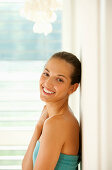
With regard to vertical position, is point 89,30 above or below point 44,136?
above

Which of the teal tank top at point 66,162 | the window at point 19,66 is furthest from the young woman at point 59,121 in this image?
the window at point 19,66

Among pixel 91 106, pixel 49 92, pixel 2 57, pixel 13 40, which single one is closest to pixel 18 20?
pixel 13 40

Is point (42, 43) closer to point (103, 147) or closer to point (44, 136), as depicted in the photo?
point (44, 136)

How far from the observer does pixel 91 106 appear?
0.76 m

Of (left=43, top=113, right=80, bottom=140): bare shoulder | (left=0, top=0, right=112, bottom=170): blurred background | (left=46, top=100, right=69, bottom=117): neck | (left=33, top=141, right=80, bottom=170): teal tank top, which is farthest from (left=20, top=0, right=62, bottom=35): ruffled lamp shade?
(left=33, top=141, right=80, bottom=170): teal tank top

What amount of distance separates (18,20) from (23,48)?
211 mm

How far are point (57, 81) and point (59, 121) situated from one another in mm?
172

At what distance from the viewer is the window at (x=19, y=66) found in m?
1.88

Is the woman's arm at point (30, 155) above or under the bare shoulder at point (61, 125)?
under

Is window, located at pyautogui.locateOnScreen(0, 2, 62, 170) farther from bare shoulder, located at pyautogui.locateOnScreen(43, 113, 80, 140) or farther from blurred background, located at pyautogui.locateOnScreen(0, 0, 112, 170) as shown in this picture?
bare shoulder, located at pyautogui.locateOnScreen(43, 113, 80, 140)

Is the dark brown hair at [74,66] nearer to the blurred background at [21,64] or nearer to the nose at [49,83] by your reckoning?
the nose at [49,83]

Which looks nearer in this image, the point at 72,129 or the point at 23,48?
the point at 72,129

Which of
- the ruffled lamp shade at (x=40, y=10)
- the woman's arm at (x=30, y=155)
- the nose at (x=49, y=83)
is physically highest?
the ruffled lamp shade at (x=40, y=10)

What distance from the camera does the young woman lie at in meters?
0.94
